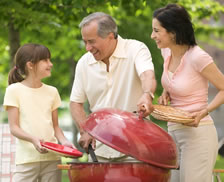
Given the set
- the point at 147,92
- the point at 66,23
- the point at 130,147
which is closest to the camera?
the point at 130,147

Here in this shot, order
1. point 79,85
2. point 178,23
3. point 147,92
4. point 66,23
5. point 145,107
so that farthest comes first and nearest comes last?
1. point 66,23
2. point 79,85
3. point 178,23
4. point 147,92
5. point 145,107

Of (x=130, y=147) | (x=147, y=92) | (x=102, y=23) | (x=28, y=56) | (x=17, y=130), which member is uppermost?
(x=102, y=23)

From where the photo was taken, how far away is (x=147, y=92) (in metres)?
3.21

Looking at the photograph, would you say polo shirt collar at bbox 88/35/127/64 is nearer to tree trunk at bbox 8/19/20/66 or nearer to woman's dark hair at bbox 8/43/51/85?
woman's dark hair at bbox 8/43/51/85

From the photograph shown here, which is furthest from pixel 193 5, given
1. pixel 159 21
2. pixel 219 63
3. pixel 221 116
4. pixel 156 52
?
pixel 219 63

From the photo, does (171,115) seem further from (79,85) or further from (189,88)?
(79,85)

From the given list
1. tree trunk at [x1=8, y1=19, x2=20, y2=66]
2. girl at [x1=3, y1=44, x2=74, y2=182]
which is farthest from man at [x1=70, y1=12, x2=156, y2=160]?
tree trunk at [x1=8, y1=19, x2=20, y2=66]

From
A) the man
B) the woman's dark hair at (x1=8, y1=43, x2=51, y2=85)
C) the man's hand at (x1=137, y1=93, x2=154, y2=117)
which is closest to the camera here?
the man's hand at (x1=137, y1=93, x2=154, y2=117)

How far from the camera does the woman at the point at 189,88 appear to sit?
132 inches

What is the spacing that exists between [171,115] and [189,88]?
43cm

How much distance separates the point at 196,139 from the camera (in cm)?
341

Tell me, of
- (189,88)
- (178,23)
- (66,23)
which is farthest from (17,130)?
(66,23)

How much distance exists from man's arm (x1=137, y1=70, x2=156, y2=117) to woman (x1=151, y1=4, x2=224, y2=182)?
19 cm

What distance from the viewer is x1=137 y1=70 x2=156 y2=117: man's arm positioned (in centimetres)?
301
